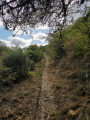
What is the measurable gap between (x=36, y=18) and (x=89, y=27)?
174 centimetres

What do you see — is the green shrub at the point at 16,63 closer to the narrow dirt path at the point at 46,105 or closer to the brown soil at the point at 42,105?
the brown soil at the point at 42,105

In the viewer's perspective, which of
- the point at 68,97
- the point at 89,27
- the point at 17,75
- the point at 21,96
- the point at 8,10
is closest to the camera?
the point at 8,10

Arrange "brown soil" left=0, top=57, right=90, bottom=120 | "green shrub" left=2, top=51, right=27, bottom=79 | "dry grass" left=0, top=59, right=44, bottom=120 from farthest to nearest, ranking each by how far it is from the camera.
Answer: "green shrub" left=2, top=51, right=27, bottom=79 < "dry grass" left=0, top=59, right=44, bottom=120 < "brown soil" left=0, top=57, right=90, bottom=120

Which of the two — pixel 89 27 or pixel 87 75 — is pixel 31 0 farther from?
pixel 87 75

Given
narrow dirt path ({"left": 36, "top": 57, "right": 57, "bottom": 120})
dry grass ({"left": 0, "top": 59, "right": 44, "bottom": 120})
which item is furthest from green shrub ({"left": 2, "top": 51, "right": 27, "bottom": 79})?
narrow dirt path ({"left": 36, "top": 57, "right": 57, "bottom": 120})

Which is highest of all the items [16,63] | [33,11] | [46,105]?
[33,11]

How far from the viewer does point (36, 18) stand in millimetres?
2846

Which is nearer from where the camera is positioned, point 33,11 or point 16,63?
point 33,11

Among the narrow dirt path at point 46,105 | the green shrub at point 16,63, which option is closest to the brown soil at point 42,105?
the narrow dirt path at point 46,105

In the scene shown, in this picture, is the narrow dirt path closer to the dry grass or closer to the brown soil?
the brown soil

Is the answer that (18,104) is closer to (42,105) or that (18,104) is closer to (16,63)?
(42,105)

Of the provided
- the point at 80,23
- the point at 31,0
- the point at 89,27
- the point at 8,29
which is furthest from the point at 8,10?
the point at 89,27

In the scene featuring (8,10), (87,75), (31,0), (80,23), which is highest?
(31,0)

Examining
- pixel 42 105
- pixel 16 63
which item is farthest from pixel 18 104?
pixel 16 63
